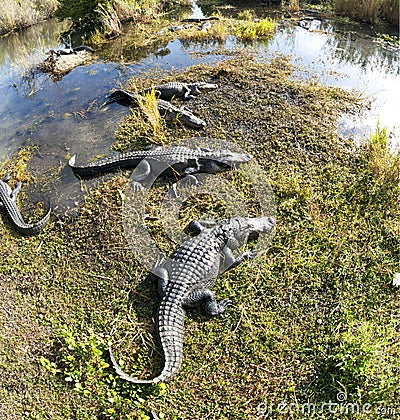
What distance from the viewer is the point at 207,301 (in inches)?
145

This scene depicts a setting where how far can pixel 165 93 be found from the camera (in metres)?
7.18

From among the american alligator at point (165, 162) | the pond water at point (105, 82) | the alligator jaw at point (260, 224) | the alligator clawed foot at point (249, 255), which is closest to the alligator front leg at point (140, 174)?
the american alligator at point (165, 162)

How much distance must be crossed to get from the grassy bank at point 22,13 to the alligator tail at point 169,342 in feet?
43.6

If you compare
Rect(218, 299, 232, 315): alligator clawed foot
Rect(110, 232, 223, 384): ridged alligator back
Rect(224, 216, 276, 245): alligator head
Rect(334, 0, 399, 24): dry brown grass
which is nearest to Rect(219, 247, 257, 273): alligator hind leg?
Rect(110, 232, 223, 384): ridged alligator back

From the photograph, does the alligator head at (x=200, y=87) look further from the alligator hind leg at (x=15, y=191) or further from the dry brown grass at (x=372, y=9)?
the dry brown grass at (x=372, y=9)

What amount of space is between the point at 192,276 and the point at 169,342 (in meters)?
0.72

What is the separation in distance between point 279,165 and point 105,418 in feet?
13.4

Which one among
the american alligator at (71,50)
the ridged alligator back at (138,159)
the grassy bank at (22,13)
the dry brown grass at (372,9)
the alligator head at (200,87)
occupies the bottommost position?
the ridged alligator back at (138,159)

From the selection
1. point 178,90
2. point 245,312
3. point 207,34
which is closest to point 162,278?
point 245,312

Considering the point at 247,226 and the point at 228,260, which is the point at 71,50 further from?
the point at 228,260

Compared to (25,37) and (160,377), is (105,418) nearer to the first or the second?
(160,377)

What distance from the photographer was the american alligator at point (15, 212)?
182 inches

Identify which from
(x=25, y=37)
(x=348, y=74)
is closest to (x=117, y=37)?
(x=25, y=37)

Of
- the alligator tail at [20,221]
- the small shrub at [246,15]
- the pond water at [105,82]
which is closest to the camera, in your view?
the alligator tail at [20,221]
